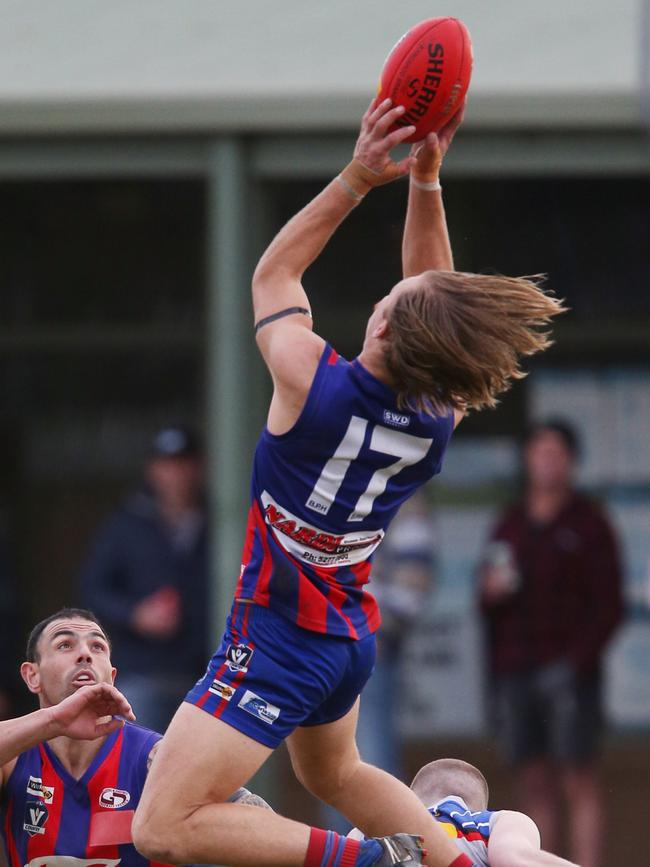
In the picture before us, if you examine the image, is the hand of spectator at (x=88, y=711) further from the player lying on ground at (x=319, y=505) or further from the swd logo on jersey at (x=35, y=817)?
the swd logo on jersey at (x=35, y=817)

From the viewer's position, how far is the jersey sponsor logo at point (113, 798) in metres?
3.92

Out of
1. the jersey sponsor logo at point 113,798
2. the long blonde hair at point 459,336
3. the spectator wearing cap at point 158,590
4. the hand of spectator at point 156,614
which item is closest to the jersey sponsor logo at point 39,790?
the jersey sponsor logo at point 113,798

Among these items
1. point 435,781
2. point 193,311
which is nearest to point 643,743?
point 193,311

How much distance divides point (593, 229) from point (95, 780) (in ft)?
16.2

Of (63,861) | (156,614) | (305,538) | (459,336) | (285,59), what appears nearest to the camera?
(459,336)

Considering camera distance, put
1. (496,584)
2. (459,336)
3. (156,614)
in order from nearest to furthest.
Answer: (459,336), (156,614), (496,584)

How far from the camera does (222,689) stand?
3.69 meters

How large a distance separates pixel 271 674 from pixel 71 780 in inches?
24.1

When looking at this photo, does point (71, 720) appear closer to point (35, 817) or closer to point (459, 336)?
point (35, 817)

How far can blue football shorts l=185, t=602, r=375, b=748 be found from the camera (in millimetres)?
3676

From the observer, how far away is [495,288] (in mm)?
3604

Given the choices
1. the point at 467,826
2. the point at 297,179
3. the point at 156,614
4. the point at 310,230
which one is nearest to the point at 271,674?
the point at 467,826

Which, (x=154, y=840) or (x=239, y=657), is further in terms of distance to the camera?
(x=239, y=657)

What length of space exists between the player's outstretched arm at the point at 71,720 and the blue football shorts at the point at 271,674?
198mm
